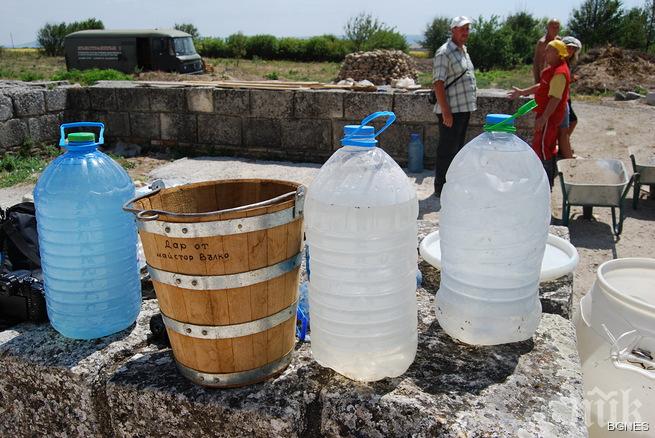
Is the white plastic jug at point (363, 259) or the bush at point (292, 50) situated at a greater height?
the bush at point (292, 50)

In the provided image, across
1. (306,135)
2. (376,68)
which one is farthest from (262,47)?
(306,135)

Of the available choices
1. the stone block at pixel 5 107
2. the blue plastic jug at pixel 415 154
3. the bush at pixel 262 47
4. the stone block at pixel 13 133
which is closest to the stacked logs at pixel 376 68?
the blue plastic jug at pixel 415 154

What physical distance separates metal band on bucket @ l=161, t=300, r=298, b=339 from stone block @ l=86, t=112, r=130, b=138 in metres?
8.08

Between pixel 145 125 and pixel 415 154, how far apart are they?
4.35m

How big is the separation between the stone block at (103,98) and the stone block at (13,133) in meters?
1.14

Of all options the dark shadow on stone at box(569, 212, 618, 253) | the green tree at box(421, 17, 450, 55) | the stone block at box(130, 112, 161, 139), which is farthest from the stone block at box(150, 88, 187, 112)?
the green tree at box(421, 17, 450, 55)

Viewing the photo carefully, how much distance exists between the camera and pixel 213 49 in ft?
140

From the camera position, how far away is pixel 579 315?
2213 mm

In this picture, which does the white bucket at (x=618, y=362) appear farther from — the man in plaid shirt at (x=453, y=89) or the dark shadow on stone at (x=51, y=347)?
the man in plaid shirt at (x=453, y=89)

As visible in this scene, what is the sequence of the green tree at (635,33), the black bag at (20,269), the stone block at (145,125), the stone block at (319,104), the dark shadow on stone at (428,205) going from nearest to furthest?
1. the black bag at (20,269)
2. the dark shadow on stone at (428,205)
3. the stone block at (319,104)
4. the stone block at (145,125)
5. the green tree at (635,33)

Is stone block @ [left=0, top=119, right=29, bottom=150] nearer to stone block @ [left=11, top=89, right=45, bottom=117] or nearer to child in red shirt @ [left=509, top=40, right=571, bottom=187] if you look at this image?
stone block @ [left=11, top=89, right=45, bottom=117]

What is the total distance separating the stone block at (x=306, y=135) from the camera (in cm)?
816

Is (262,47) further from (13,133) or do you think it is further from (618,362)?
(618,362)

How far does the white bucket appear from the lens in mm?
1795
